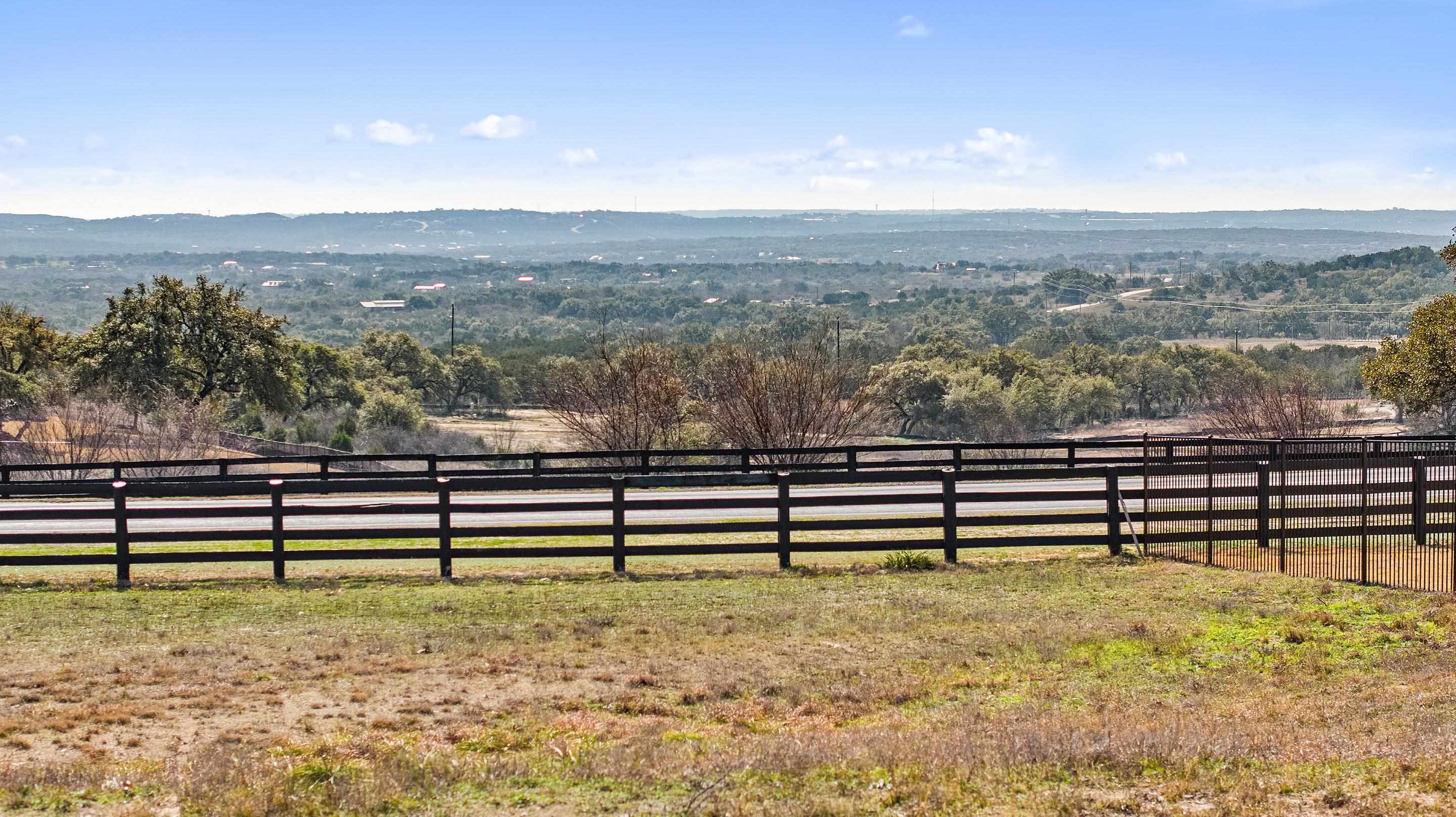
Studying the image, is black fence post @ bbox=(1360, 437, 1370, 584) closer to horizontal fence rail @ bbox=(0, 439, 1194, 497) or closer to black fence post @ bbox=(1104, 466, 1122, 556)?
black fence post @ bbox=(1104, 466, 1122, 556)

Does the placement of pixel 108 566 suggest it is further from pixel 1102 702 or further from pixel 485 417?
pixel 485 417

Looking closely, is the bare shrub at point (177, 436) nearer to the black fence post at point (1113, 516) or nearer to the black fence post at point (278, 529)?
the black fence post at point (278, 529)

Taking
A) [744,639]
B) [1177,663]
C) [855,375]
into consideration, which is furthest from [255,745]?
[855,375]

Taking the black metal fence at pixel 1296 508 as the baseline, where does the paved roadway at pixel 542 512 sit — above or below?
below

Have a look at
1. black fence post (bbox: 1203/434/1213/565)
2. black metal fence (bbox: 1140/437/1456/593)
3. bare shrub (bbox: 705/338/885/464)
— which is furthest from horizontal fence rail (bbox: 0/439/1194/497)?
black fence post (bbox: 1203/434/1213/565)

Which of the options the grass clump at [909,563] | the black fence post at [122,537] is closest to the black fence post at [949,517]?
the grass clump at [909,563]

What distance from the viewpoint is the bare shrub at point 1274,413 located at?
33.7 m

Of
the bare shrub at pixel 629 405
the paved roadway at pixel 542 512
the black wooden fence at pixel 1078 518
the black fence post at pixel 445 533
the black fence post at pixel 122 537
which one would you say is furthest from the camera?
the bare shrub at pixel 629 405

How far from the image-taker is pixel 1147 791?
6.88m

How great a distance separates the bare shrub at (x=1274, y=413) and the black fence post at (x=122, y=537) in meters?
26.7

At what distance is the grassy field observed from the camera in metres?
7.00

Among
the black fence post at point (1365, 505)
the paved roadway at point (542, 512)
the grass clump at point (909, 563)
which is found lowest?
the paved roadway at point (542, 512)

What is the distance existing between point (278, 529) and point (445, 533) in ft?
6.33

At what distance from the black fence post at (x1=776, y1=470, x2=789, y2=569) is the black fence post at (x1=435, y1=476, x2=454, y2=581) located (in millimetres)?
3914
